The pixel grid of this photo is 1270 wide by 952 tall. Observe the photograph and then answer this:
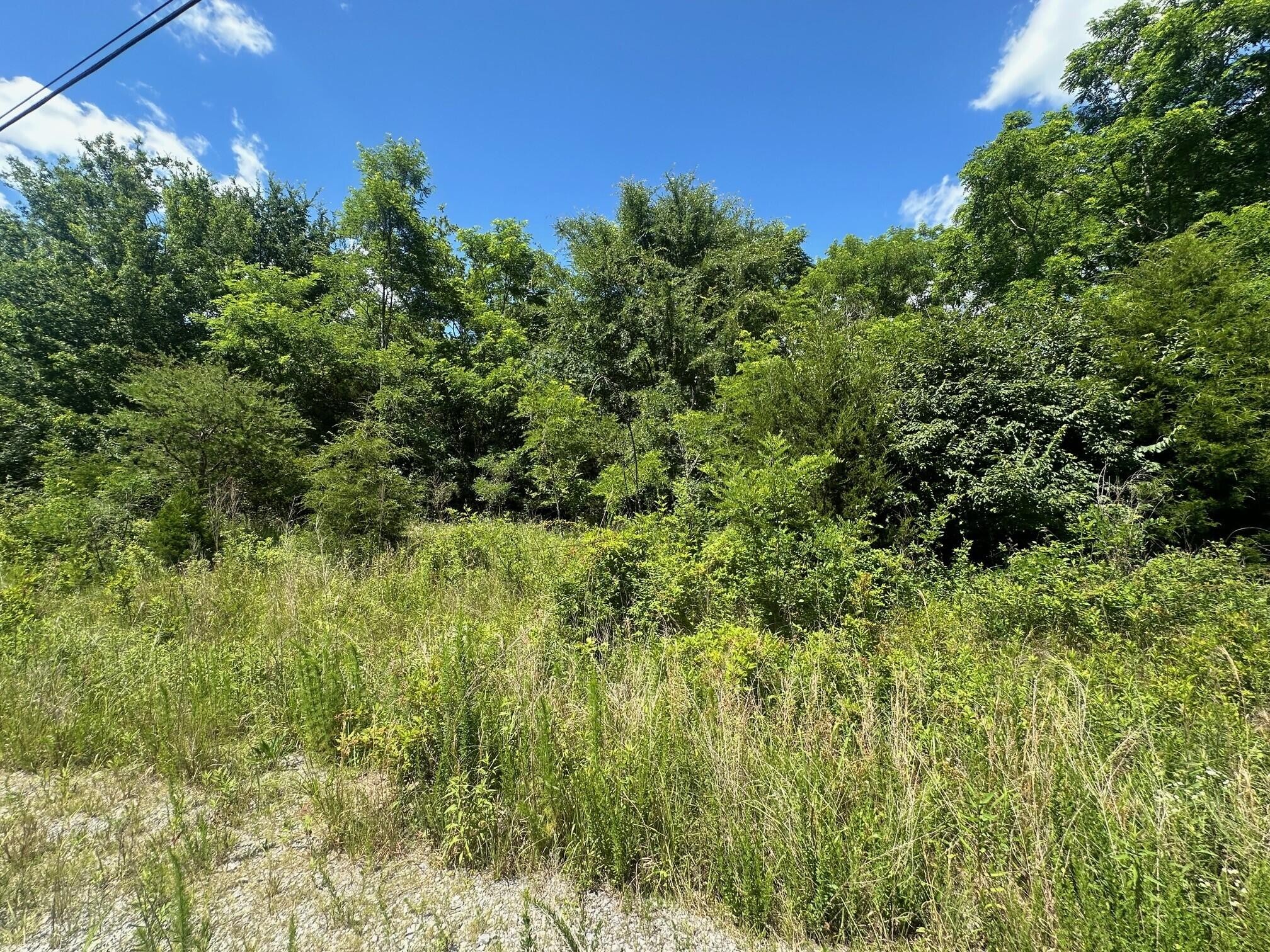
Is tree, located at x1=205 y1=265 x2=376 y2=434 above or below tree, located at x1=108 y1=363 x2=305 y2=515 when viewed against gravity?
above

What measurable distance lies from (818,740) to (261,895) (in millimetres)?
2467

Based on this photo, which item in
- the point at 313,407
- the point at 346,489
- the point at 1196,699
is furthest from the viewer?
the point at 313,407

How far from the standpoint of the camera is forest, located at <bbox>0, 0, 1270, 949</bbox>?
1.86 meters

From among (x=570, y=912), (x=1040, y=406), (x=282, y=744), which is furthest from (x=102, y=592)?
(x=1040, y=406)

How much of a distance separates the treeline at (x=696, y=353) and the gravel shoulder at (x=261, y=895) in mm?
2404

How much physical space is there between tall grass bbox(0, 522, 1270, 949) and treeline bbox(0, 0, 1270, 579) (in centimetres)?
122

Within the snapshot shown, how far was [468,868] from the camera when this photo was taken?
2012mm

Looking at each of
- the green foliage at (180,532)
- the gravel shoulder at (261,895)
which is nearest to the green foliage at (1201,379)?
the gravel shoulder at (261,895)

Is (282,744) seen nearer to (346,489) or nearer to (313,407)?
(346,489)

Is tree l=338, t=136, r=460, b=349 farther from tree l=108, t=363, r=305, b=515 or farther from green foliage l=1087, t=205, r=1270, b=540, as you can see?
green foliage l=1087, t=205, r=1270, b=540

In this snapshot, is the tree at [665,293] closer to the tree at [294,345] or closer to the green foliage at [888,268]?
the green foliage at [888,268]

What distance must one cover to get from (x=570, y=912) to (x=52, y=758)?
317 cm

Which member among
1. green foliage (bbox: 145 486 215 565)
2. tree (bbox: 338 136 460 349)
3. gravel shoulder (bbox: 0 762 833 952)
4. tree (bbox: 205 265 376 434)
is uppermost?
tree (bbox: 338 136 460 349)

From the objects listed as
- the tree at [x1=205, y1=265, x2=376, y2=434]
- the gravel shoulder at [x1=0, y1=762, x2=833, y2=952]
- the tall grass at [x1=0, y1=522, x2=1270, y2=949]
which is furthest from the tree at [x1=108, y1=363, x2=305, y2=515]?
the gravel shoulder at [x1=0, y1=762, x2=833, y2=952]
